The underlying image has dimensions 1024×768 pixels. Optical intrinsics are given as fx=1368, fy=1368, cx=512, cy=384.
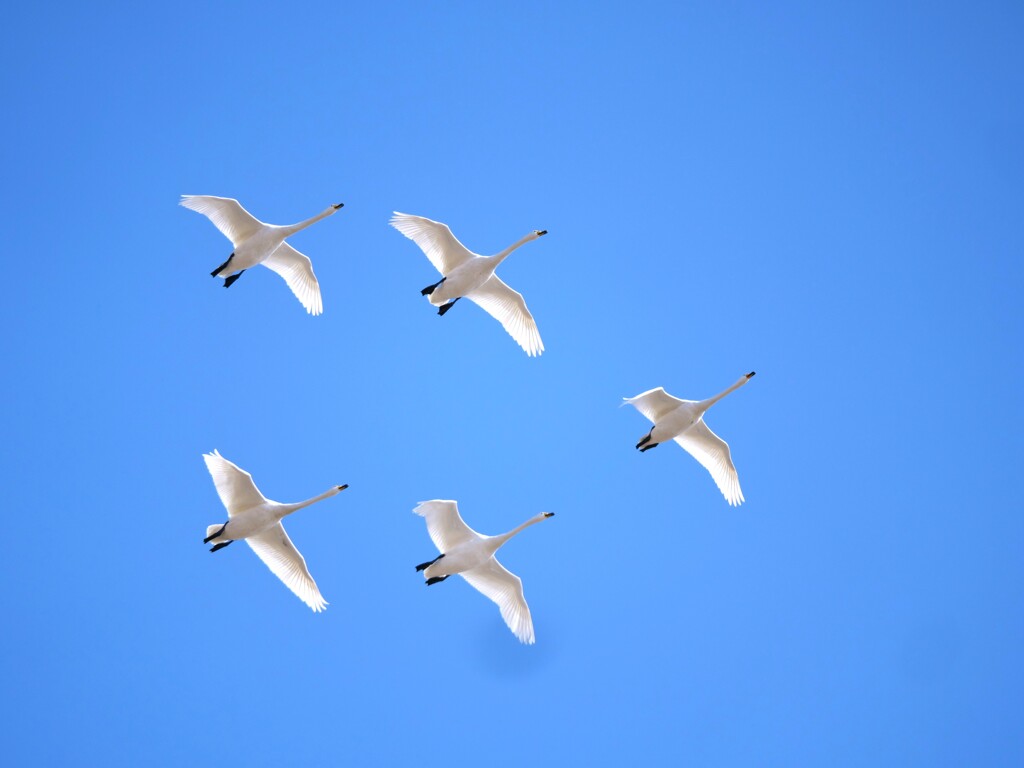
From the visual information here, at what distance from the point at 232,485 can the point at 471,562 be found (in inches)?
147

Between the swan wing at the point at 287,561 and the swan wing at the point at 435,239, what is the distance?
16.3 feet

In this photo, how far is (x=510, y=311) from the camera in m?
22.8

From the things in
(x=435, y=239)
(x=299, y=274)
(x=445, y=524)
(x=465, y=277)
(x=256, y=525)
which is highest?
(x=299, y=274)

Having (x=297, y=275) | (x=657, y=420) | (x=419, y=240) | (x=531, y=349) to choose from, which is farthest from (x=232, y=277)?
(x=657, y=420)

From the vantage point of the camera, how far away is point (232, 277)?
2247 centimetres

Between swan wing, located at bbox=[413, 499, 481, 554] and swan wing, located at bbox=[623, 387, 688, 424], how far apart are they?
3.12 metres

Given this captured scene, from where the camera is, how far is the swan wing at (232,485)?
19875 mm

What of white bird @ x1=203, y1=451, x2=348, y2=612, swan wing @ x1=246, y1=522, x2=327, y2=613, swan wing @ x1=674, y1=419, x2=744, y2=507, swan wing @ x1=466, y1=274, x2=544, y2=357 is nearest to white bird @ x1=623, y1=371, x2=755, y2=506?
swan wing @ x1=674, y1=419, x2=744, y2=507

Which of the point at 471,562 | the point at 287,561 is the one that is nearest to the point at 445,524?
the point at 471,562

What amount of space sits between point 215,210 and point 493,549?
6.83 meters

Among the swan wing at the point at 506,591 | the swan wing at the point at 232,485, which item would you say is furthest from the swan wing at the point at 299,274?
the swan wing at the point at 506,591

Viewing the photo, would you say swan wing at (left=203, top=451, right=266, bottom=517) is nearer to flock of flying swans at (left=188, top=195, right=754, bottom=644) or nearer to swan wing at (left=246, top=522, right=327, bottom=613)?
flock of flying swans at (left=188, top=195, right=754, bottom=644)

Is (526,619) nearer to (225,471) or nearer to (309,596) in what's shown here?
(309,596)

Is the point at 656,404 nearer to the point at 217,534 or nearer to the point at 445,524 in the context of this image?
the point at 445,524
